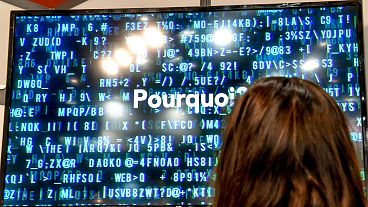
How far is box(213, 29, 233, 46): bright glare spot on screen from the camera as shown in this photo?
1945 mm

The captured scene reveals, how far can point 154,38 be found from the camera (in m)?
1.98

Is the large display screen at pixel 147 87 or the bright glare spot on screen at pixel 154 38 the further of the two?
the bright glare spot on screen at pixel 154 38

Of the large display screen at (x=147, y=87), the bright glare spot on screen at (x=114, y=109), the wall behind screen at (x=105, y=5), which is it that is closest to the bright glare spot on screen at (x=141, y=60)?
the large display screen at (x=147, y=87)

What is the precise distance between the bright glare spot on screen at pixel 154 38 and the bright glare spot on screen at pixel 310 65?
1.65ft

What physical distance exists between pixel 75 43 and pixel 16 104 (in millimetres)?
301

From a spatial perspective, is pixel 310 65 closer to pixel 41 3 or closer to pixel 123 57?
pixel 123 57

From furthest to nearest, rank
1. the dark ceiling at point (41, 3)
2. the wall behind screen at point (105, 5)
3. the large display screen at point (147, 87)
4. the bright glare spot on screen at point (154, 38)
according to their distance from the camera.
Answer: the dark ceiling at point (41, 3)
the wall behind screen at point (105, 5)
the bright glare spot on screen at point (154, 38)
the large display screen at point (147, 87)

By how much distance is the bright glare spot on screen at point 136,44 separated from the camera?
6.51ft

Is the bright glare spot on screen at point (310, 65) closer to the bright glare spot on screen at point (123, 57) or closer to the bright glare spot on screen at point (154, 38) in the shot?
the bright glare spot on screen at point (154, 38)

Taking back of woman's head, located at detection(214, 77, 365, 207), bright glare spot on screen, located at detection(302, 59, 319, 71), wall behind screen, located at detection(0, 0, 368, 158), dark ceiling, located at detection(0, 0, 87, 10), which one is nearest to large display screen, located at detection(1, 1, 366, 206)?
bright glare spot on screen, located at detection(302, 59, 319, 71)

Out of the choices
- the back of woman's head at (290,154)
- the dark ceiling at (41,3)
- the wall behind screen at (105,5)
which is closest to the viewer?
the back of woman's head at (290,154)

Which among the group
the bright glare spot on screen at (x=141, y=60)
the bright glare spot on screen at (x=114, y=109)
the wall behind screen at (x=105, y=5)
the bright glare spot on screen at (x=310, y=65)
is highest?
the wall behind screen at (x=105, y=5)

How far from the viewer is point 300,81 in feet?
2.85

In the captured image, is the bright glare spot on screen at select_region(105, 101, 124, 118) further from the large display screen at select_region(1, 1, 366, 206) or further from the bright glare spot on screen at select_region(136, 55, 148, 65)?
the bright glare spot on screen at select_region(136, 55, 148, 65)
